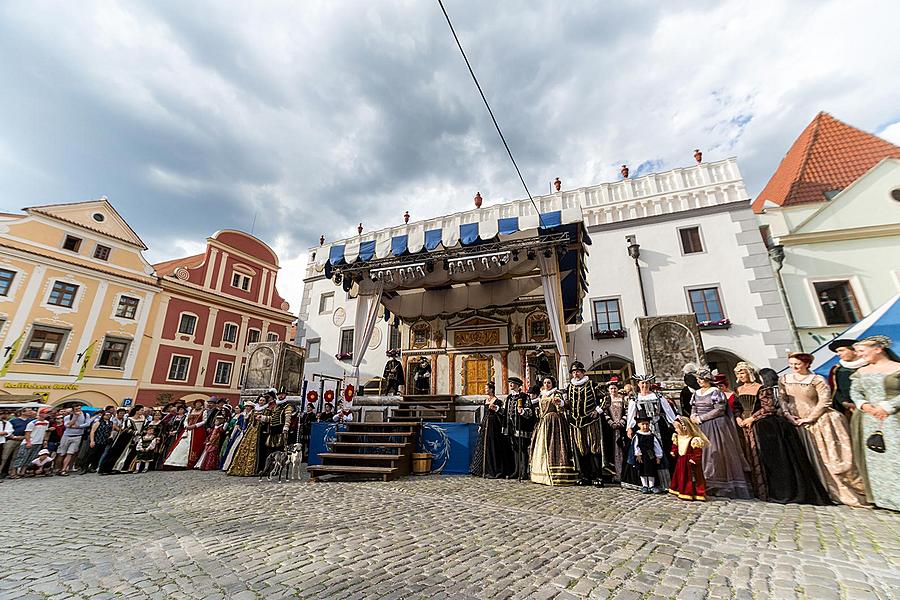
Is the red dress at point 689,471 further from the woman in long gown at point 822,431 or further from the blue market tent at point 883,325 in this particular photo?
the blue market tent at point 883,325

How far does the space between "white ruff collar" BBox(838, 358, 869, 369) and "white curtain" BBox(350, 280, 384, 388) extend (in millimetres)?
10265

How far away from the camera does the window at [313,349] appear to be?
64.7ft

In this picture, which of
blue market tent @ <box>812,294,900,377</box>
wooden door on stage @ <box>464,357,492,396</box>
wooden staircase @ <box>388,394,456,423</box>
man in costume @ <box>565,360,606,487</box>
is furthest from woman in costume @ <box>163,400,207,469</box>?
blue market tent @ <box>812,294,900,377</box>

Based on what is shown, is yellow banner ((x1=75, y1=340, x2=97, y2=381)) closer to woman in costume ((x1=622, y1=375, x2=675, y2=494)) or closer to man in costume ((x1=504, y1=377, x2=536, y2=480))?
man in costume ((x1=504, y1=377, x2=536, y2=480))

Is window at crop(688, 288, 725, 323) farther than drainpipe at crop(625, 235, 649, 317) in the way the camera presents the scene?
No

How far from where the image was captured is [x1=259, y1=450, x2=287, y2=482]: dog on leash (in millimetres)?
7629

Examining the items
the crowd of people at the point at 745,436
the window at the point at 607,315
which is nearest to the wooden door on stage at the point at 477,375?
the window at the point at 607,315

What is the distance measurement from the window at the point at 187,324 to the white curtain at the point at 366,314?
17153 mm

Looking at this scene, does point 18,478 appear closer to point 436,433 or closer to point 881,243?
point 436,433

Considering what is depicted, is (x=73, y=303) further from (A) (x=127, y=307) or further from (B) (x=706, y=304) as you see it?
(B) (x=706, y=304)

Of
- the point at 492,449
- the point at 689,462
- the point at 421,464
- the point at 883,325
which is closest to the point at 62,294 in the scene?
the point at 421,464

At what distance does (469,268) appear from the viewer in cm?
1081

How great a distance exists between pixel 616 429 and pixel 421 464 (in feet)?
14.0

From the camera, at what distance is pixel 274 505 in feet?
16.6
